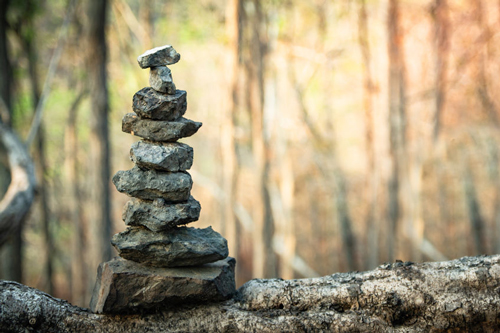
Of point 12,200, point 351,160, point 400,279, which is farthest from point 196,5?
point 400,279

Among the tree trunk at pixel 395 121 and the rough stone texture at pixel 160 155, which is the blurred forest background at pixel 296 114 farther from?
the rough stone texture at pixel 160 155

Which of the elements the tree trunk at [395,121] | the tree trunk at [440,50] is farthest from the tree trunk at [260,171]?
the tree trunk at [440,50]

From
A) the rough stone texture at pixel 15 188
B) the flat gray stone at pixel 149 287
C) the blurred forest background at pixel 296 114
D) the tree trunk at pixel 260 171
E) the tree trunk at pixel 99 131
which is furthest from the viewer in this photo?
the blurred forest background at pixel 296 114

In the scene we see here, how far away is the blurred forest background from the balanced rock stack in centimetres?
872

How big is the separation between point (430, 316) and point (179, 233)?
178 cm

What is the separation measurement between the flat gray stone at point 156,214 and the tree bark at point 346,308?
1.94ft

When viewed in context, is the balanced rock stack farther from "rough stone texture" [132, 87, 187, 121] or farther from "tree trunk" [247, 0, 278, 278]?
"tree trunk" [247, 0, 278, 278]

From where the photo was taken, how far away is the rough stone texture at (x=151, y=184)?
3.59m

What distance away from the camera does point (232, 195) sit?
15.4 m

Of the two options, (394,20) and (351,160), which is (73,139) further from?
(351,160)

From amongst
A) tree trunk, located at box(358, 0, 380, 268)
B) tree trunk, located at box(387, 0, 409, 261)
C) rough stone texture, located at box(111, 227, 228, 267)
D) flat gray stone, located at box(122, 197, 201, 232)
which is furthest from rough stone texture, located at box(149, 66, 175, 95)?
tree trunk, located at box(358, 0, 380, 268)

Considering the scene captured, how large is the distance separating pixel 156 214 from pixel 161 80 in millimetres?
890

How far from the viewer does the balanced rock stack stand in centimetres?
348

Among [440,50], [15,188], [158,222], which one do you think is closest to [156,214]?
[158,222]
